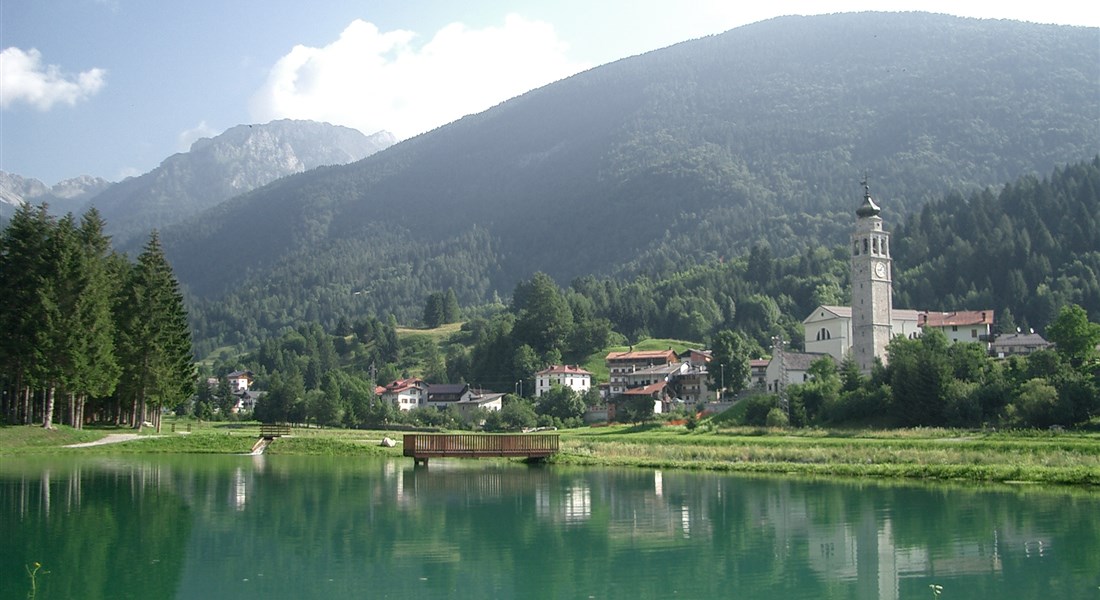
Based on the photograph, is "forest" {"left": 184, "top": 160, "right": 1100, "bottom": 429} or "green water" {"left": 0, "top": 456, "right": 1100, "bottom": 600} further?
"forest" {"left": 184, "top": 160, "right": 1100, "bottom": 429}

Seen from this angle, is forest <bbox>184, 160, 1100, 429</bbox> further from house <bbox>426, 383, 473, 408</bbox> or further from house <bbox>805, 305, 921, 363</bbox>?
house <bbox>805, 305, 921, 363</bbox>

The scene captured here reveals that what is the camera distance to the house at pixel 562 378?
5143 inches

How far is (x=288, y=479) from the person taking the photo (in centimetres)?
3931

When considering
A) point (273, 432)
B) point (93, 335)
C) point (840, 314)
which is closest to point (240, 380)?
point (840, 314)

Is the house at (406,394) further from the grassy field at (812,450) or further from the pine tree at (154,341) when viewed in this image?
the grassy field at (812,450)

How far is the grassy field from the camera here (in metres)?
41.4

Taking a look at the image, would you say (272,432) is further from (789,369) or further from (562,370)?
(562,370)

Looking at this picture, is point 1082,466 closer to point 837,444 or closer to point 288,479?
point 837,444

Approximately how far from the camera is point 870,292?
99250mm

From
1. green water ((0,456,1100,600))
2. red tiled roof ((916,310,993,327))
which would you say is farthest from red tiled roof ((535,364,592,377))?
green water ((0,456,1100,600))

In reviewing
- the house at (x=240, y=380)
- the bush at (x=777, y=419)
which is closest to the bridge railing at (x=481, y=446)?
the bush at (x=777, y=419)

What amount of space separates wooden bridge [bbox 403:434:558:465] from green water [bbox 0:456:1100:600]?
43.0 ft

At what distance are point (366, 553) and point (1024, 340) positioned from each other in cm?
10581

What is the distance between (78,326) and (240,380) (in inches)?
5480
